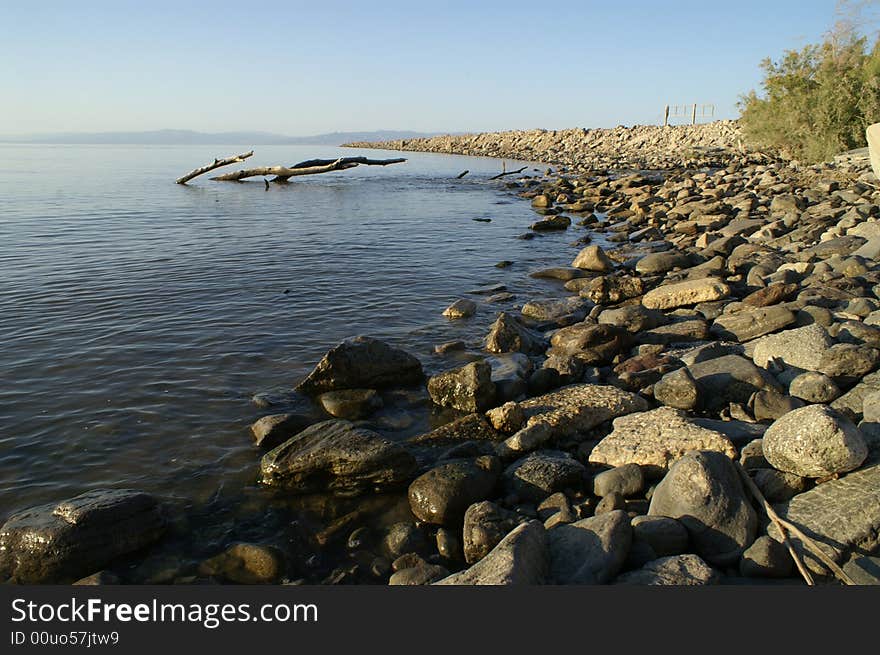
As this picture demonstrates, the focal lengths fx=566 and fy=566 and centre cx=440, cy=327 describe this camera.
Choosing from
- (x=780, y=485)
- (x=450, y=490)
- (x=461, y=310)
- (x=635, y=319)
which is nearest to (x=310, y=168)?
(x=461, y=310)

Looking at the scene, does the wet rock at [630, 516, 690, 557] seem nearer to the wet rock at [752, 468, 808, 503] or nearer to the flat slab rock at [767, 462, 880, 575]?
the flat slab rock at [767, 462, 880, 575]

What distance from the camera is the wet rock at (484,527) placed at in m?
5.29

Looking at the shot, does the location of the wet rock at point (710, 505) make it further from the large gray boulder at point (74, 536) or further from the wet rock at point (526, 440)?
the large gray boulder at point (74, 536)

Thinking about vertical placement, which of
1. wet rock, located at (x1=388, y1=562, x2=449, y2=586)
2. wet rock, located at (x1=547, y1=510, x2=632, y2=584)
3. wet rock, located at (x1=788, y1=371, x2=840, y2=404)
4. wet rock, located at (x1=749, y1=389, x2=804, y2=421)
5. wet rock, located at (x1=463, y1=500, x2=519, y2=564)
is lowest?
wet rock, located at (x1=388, y1=562, x2=449, y2=586)

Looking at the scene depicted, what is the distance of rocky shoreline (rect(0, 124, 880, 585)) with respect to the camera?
466 cm

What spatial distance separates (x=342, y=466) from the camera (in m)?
6.44

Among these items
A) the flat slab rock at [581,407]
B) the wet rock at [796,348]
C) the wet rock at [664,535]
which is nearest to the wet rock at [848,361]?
the wet rock at [796,348]

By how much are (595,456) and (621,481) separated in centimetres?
69

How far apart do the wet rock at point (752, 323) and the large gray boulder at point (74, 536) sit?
8925 mm

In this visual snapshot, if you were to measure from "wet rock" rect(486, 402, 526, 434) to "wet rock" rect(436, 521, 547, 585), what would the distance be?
279cm

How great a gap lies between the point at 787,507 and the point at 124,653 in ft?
17.4

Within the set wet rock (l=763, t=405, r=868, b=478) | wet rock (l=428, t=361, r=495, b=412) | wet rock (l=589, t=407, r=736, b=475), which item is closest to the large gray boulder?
wet rock (l=428, t=361, r=495, b=412)

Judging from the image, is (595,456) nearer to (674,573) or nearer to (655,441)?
(655,441)

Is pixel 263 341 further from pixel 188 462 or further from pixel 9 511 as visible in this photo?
pixel 9 511
